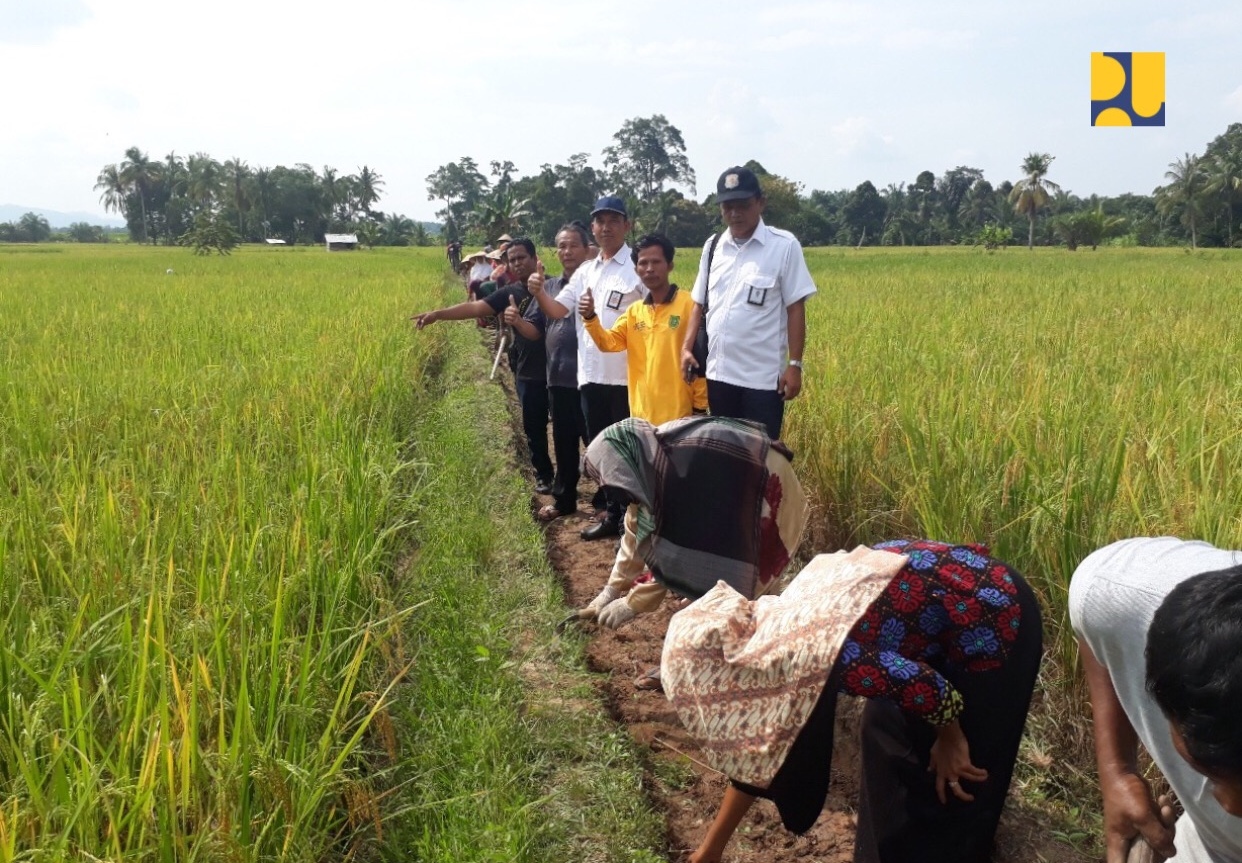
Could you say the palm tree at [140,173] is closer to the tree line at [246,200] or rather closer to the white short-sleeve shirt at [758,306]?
the tree line at [246,200]

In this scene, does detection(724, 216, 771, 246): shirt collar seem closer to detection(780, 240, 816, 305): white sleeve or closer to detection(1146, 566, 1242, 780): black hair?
detection(780, 240, 816, 305): white sleeve

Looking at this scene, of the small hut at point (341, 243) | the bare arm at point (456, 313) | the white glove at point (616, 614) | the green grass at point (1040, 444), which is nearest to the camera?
the green grass at point (1040, 444)

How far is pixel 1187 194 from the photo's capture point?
4134 centimetres

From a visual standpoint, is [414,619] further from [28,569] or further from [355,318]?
[355,318]

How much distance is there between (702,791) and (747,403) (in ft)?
5.10

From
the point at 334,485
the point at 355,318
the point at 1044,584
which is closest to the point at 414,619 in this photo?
the point at 334,485

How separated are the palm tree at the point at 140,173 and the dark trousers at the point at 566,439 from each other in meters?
68.6

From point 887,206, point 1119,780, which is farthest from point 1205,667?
point 887,206

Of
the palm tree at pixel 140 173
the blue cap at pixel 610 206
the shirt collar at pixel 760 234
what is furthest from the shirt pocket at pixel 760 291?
the palm tree at pixel 140 173

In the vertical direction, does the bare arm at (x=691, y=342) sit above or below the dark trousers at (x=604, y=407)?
above

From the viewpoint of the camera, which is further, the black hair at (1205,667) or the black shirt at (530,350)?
the black shirt at (530,350)

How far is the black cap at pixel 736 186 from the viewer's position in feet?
10.7

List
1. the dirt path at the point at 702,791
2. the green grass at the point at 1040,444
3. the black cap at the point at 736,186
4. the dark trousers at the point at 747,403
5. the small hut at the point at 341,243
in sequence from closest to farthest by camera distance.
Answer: the dirt path at the point at 702,791 < the green grass at the point at 1040,444 < the black cap at the point at 736,186 < the dark trousers at the point at 747,403 < the small hut at the point at 341,243

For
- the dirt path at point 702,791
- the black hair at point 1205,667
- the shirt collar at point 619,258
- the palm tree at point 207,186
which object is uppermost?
the palm tree at point 207,186
